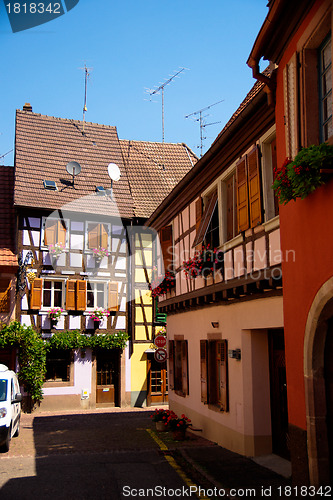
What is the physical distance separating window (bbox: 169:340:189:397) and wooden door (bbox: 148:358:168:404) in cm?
578

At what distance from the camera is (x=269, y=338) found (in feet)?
32.5

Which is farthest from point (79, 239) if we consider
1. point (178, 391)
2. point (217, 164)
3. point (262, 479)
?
point (262, 479)

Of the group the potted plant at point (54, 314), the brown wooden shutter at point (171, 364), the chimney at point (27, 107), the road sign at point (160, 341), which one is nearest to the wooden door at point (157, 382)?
the potted plant at point (54, 314)

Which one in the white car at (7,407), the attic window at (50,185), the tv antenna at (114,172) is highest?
the tv antenna at (114,172)

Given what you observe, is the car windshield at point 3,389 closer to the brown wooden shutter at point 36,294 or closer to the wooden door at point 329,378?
the brown wooden shutter at point 36,294

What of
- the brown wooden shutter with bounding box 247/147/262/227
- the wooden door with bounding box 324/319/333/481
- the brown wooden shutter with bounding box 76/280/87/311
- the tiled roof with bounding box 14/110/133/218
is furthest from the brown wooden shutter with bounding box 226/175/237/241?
the tiled roof with bounding box 14/110/133/218

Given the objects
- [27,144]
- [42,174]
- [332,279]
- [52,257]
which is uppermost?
[27,144]

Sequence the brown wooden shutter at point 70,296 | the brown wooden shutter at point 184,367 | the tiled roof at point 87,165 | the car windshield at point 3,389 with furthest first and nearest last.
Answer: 1. the tiled roof at point 87,165
2. the brown wooden shutter at point 70,296
3. the brown wooden shutter at point 184,367
4. the car windshield at point 3,389

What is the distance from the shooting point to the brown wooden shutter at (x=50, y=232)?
20422mm

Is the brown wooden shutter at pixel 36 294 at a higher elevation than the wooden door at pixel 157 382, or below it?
higher

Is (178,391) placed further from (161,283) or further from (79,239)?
(79,239)

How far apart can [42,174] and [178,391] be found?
11.8 meters

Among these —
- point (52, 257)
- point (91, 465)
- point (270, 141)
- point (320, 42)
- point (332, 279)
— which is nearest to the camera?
point (332, 279)

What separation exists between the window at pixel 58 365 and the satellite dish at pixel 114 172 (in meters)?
8.10
